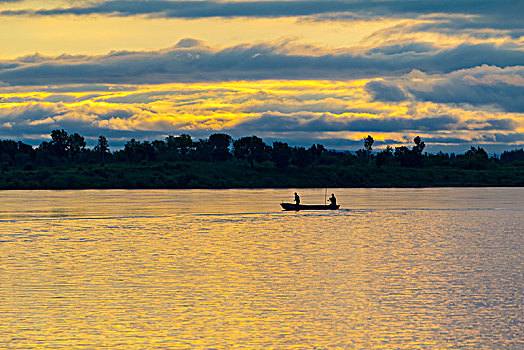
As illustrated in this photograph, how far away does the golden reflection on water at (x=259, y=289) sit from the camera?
3050 centimetres

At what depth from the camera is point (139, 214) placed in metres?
114

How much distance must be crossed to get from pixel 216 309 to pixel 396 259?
24810mm

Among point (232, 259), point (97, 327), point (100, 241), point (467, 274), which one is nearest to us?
point (97, 327)

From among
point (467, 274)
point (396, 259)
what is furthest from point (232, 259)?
point (467, 274)

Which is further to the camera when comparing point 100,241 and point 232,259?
point 100,241

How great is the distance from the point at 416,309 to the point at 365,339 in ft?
22.9

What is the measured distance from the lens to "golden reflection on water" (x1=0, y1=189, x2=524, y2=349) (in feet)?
100

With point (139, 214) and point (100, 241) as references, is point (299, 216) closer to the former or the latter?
point (139, 214)

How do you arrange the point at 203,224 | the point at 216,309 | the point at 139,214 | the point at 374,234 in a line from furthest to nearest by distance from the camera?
the point at 139,214 → the point at 203,224 → the point at 374,234 → the point at 216,309

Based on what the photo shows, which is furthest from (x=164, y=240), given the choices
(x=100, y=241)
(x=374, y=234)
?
(x=374, y=234)

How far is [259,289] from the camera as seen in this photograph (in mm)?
41812

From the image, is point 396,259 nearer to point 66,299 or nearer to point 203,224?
point 66,299

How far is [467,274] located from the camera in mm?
48781

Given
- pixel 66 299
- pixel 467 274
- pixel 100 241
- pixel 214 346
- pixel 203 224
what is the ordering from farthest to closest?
pixel 203 224 < pixel 100 241 < pixel 467 274 < pixel 66 299 < pixel 214 346
